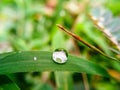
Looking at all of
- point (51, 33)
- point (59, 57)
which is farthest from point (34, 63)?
point (51, 33)

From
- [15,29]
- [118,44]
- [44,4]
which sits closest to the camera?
[118,44]

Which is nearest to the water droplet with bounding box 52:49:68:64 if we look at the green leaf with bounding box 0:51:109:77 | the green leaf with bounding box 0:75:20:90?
the green leaf with bounding box 0:51:109:77

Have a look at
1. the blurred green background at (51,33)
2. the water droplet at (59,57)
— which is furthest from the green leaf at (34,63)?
the blurred green background at (51,33)

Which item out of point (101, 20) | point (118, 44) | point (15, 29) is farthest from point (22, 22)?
point (118, 44)

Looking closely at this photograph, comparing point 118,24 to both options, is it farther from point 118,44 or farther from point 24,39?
point 24,39

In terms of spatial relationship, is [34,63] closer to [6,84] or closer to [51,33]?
[6,84]

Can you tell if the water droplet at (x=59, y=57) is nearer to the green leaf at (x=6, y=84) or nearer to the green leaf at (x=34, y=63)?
the green leaf at (x=34, y=63)
